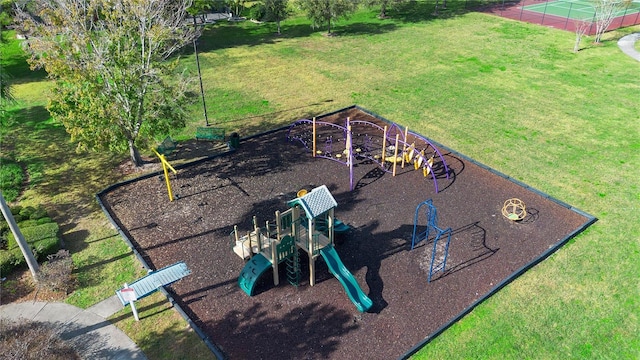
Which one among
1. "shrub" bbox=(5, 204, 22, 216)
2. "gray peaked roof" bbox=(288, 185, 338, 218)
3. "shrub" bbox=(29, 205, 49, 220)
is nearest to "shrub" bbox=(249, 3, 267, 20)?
"shrub" bbox=(29, 205, 49, 220)

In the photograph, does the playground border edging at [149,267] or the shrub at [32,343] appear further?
the playground border edging at [149,267]

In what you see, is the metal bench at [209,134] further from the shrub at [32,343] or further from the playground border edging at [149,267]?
the shrub at [32,343]

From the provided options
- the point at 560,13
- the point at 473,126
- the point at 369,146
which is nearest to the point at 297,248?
the point at 369,146

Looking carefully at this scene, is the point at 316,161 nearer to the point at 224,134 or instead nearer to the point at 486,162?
the point at 224,134

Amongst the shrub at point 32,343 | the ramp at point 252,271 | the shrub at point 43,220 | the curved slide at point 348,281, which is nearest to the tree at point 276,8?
the shrub at point 43,220

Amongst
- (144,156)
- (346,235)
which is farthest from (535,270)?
(144,156)

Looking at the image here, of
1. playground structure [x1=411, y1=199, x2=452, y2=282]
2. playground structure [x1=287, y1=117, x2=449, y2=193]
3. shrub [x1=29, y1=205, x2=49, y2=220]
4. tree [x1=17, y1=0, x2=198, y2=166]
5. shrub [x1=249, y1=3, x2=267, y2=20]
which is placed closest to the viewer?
playground structure [x1=411, y1=199, x2=452, y2=282]

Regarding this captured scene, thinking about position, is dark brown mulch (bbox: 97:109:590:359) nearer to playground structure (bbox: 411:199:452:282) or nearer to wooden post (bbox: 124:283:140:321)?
playground structure (bbox: 411:199:452:282)
